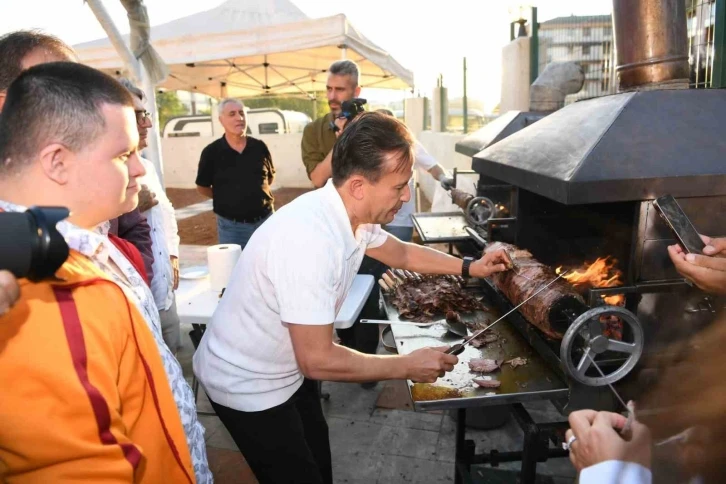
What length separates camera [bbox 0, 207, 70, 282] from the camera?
75 centimetres

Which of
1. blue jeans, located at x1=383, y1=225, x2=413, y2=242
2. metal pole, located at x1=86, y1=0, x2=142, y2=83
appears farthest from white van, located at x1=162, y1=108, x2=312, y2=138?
blue jeans, located at x1=383, y1=225, x2=413, y2=242

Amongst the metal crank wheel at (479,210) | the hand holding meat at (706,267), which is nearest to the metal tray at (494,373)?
the hand holding meat at (706,267)

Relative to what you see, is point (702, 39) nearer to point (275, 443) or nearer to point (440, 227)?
point (440, 227)

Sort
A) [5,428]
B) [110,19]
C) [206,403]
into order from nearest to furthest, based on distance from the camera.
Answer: [5,428] → [206,403] → [110,19]

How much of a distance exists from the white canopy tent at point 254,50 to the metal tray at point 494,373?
19.0 ft

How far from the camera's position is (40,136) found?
105 cm

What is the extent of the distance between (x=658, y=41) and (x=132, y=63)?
200 inches

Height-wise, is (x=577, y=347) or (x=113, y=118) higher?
(x=113, y=118)

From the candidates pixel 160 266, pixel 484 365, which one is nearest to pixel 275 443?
pixel 484 365

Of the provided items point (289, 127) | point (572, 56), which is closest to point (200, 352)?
point (572, 56)

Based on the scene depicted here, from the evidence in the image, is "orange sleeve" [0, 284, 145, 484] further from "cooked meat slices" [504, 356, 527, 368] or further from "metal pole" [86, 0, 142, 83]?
"metal pole" [86, 0, 142, 83]

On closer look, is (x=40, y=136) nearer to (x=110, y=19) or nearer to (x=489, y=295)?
(x=489, y=295)

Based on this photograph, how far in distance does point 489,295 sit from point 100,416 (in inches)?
98.2

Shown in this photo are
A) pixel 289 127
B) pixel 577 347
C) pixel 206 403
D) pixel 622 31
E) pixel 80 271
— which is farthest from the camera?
pixel 289 127
